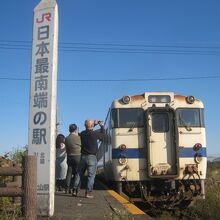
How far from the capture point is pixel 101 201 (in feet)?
34.2

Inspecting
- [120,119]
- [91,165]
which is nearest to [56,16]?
[91,165]

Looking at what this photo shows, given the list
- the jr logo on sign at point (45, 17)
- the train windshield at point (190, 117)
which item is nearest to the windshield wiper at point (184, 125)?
the train windshield at point (190, 117)

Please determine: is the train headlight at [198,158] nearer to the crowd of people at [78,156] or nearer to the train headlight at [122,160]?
the train headlight at [122,160]

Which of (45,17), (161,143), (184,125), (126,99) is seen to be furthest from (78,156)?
(45,17)

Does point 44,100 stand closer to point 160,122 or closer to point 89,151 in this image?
point 89,151

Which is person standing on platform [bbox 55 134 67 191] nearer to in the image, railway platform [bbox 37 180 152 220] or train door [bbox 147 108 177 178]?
railway platform [bbox 37 180 152 220]

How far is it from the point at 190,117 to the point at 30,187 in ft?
22.7

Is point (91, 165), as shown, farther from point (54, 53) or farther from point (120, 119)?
point (54, 53)

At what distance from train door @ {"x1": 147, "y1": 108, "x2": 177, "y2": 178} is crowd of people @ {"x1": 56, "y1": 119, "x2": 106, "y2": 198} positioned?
169cm

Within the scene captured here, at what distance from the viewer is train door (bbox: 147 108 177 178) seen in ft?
42.0

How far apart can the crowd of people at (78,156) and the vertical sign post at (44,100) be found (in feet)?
9.14

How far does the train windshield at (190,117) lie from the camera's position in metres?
13.2

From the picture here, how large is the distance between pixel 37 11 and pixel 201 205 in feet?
22.6

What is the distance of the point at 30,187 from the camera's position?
7.48 metres
